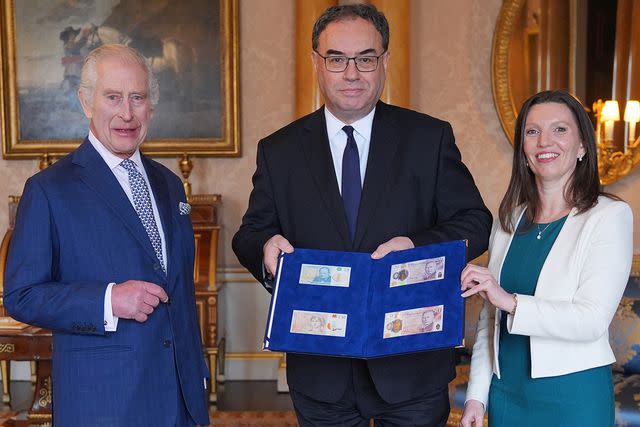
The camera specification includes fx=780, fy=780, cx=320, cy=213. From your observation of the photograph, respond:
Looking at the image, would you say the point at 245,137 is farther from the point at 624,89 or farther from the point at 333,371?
the point at 333,371

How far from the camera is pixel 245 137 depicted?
675 centimetres

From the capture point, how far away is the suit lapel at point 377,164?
271 centimetres

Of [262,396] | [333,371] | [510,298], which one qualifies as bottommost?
[262,396]

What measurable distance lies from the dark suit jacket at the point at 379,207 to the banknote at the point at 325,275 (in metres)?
0.21

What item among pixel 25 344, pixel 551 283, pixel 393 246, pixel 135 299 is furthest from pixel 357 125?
pixel 25 344

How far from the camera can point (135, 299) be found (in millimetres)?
2391

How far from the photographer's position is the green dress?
248 centimetres

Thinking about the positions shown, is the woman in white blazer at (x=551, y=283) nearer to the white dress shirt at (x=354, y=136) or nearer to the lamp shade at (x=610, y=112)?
the white dress shirt at (x=354, y=136)

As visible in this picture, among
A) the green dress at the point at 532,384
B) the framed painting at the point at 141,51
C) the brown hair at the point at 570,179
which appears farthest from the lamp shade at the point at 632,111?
the green dress at the point at 532,384

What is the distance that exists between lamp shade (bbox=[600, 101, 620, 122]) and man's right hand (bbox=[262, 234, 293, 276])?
164 inches

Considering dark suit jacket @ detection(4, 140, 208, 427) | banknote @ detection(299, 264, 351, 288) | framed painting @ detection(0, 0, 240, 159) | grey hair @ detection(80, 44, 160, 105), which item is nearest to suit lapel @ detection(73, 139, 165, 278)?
dark suit jacket @ detection(4, 140, 208, 427)

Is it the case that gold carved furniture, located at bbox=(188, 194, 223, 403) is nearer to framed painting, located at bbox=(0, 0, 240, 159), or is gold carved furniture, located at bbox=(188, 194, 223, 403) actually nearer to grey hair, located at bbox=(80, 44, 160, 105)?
framed painting, located at bbox=(0, 0, 240, 159)

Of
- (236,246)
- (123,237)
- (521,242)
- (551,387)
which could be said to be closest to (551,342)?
(551,387)

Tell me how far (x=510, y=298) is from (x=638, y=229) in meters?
4.34
